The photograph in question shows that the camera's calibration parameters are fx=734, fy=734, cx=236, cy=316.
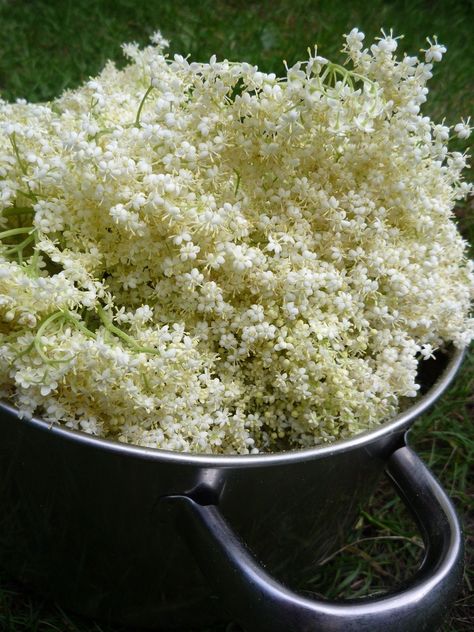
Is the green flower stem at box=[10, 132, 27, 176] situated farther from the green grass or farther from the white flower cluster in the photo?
the green grass

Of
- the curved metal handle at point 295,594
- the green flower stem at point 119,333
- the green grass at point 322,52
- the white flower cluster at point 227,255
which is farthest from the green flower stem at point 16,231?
the green grass at point 322,52

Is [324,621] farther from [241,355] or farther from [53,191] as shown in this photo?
[53,191]

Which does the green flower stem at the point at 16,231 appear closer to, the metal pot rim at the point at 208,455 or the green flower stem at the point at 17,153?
the green flower stem at the point at 17,153

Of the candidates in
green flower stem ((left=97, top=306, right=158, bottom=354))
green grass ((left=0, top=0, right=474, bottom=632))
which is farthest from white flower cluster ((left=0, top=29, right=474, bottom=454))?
green grass ((left=0, top=0, right=474, bottom=632))

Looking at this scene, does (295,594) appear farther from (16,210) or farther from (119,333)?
(16,210)

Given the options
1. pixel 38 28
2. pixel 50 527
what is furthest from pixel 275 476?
pixel 38 28

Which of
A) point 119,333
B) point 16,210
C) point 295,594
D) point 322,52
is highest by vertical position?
point 322,52

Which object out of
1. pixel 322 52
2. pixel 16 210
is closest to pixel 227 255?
pixel 16 210
